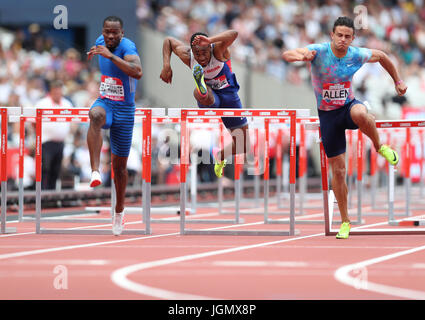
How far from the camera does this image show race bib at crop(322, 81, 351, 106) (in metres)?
7.26

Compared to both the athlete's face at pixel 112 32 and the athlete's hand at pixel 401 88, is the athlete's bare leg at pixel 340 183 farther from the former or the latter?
the athlete's face at pixel 112 32

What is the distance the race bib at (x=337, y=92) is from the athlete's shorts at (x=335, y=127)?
0.27 feet

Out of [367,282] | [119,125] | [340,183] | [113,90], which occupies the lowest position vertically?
[367,282]

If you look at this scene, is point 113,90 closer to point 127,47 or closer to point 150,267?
point 127,47

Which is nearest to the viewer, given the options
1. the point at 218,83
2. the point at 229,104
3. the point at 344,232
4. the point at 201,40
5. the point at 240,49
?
the point at 344,232

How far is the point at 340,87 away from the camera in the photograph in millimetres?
7254

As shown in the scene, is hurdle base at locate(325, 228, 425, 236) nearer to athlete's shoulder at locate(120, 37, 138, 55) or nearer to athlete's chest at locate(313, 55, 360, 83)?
athlete's chest at locate(313, 55, 360, 83)

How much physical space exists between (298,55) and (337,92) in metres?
0.61

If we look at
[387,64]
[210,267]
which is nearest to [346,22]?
[387,64]

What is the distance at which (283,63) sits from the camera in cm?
2275

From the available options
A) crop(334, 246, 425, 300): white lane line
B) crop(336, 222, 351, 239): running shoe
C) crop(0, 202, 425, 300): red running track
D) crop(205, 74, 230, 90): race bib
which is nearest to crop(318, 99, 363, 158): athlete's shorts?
crop(336, 222, 351, 239): running shoe

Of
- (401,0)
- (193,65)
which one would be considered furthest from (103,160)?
(401,0)

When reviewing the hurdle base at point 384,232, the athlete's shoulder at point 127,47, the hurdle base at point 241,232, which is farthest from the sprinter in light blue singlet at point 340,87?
the athlete's shoulder at point 127,47

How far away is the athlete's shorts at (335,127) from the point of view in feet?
24.0
